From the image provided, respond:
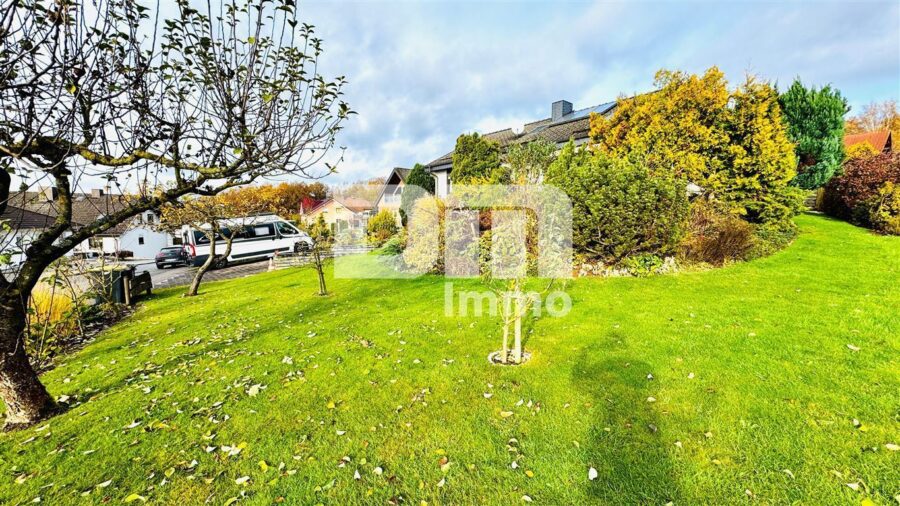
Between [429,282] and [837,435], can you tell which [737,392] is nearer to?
[837,435]

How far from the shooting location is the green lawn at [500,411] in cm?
243

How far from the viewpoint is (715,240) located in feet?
27.7

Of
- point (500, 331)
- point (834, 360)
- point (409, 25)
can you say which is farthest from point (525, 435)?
point (409, 25)

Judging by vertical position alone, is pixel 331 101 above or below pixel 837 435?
above

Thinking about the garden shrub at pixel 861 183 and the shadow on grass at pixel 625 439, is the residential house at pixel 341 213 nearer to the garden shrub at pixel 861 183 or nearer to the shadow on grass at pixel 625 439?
the garden shrub at pixel 861 183

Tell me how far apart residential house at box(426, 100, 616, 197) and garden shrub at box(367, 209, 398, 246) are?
3119mm

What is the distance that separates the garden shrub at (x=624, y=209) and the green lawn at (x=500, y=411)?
2.31 meters

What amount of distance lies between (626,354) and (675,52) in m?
11.3

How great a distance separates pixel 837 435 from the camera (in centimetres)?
263

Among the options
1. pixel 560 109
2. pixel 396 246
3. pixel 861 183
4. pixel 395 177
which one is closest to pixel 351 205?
pixel 395 177

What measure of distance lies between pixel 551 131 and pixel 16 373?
61.1ft

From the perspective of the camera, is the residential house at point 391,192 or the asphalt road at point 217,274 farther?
the residential house at point 391,192

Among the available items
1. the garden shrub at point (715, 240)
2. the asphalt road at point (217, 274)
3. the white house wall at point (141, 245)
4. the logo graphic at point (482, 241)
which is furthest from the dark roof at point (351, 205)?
the garden shrub at point (715, 240)

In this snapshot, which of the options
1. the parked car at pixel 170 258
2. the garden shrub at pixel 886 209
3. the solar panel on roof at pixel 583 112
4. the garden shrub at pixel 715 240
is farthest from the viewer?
the parked car at pixel 170 258
